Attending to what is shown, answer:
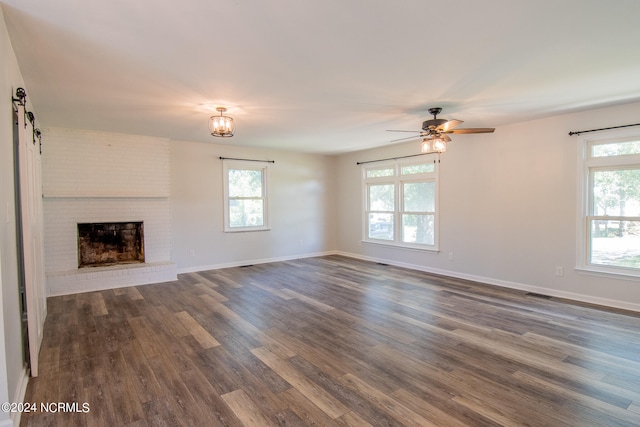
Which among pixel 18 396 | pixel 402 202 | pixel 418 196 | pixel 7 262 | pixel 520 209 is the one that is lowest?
pixel 18 396

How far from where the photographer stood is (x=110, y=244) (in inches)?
228

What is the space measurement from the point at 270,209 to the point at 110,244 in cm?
304

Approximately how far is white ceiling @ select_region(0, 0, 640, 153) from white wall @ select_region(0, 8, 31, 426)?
31 cm

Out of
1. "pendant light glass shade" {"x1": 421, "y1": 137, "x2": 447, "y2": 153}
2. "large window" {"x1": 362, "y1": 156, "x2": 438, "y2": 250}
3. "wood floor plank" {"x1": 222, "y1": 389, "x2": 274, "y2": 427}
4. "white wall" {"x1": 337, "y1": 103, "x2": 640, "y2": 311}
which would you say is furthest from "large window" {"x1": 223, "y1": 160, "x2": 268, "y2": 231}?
"wood floor plank" {"x1": 222, "y1": 389, "x2": 274, "y2": 427}

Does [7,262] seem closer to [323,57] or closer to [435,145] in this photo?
[323,57]

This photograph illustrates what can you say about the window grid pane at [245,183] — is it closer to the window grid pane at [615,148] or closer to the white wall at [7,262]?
the white wall at [7,262]

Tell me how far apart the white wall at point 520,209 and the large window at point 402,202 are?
0.83ft

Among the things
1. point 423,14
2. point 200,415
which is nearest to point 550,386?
point 200,415

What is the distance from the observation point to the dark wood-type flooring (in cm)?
219

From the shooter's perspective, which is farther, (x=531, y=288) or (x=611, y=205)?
(x=531, y=288)

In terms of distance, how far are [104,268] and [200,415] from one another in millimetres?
4275

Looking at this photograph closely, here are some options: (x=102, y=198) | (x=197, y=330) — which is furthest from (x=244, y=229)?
(x=197, y=330)

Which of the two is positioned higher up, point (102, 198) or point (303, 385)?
point (102, 198)

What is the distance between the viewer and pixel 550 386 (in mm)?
2457
